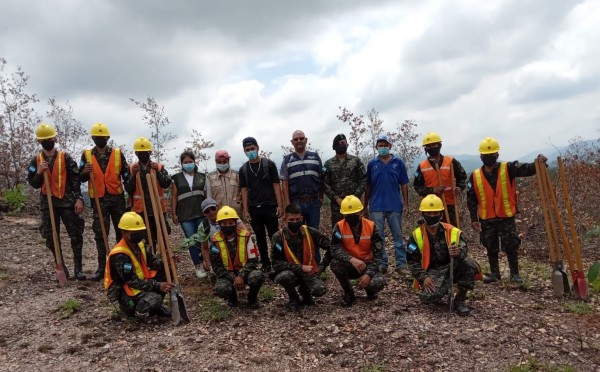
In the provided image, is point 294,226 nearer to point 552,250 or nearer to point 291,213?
point 291,213

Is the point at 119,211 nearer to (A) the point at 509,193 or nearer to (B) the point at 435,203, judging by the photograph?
(B) the point at 435,203

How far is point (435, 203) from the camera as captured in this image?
5809mm

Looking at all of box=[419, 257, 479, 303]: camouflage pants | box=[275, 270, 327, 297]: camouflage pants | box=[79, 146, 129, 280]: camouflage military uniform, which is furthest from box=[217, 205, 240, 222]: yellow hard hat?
box=[419, 257, 479, 303]: camouflage pants

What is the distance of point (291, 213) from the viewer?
6098 mm

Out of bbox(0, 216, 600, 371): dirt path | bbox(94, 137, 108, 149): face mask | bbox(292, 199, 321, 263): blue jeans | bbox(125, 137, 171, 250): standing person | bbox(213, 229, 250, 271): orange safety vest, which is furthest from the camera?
bbox(292, 199, 321, 263): blue jeans

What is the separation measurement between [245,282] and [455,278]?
282 centimetres

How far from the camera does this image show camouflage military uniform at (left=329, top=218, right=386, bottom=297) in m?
6.06

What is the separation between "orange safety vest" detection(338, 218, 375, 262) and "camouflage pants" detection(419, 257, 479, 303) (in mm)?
928

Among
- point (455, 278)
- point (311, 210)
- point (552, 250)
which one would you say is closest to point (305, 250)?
point (311, 210)

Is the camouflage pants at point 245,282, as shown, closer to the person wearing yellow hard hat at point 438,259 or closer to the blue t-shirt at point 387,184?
the person wearing yellow hard hat at point 438,259

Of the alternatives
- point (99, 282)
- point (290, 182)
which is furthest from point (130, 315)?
point (290, 182)

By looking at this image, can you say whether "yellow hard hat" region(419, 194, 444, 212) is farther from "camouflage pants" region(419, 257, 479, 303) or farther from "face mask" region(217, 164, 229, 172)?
"face mask" region(217, 164, 229, 172)

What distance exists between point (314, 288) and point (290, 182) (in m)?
1.87

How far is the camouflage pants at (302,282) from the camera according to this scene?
5.95 metres
